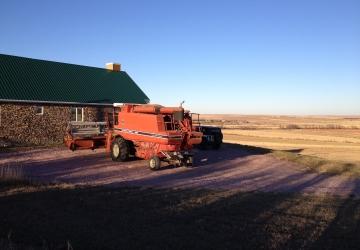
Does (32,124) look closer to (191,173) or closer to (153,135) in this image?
(153,135)

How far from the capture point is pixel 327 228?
9.38 metres

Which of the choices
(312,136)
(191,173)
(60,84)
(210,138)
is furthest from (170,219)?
(312,136)

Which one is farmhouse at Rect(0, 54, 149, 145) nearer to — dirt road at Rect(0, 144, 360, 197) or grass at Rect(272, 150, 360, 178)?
dirt road at Rect(0, 144, 360, 197)

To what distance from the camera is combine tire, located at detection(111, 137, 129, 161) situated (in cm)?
2006

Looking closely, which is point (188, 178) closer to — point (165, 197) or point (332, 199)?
point (165, 197)

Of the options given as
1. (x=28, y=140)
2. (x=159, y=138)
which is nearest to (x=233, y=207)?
(x=159, y=138)

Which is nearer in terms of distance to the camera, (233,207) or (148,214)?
(148,214)

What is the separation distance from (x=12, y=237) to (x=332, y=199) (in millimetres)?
9110

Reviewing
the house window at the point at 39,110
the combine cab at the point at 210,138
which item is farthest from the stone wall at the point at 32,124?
the combine cab at the point at 210,138

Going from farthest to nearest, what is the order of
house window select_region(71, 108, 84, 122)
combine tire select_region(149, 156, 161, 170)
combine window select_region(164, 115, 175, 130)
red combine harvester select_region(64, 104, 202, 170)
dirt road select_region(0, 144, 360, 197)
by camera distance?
house window select_region(71, 108, 84, 122)
combine window select_region(164, 115, 175, 130)
red combine harvester select_region(64, 104, 202, 170)
combine tire select_region(149, 156, 161, 170)
dirt road select_region(0, 144, 360, 197)

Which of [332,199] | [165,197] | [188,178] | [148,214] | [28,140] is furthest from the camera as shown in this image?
[28,140]

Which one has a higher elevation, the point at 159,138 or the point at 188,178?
the point at 159,138

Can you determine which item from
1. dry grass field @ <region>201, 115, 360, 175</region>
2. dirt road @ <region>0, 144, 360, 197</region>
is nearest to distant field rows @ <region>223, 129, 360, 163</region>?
dry grass field @ <region>201, 115, 360, 175</region>

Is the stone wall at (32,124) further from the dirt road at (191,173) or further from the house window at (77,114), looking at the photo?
the dirt road at (191,173)
